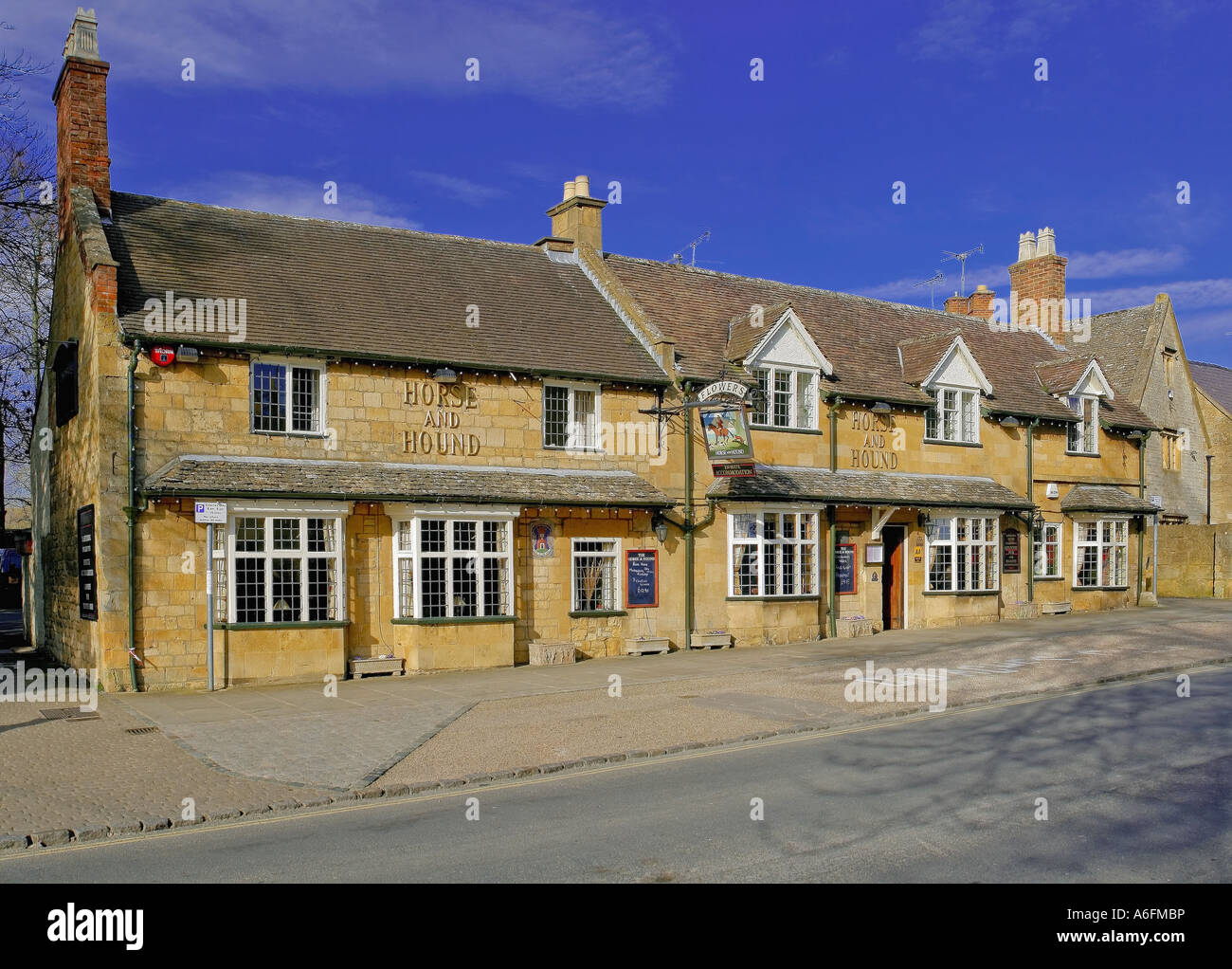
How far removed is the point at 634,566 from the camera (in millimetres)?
22391

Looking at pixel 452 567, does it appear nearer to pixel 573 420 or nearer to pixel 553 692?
pixel 553 692

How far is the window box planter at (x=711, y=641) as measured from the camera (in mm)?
22922

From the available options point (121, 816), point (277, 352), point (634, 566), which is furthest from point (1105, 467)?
point (121, 816)

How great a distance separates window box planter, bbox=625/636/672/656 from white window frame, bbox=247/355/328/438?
7.57 meters

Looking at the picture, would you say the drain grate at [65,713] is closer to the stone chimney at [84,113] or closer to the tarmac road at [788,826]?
the tarmac road at [788,826]

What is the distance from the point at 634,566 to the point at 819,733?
30.4 ft

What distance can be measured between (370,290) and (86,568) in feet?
25.0

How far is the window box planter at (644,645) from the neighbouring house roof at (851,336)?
19.0 feet

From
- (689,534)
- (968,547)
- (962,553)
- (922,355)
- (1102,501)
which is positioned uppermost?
(922,355)

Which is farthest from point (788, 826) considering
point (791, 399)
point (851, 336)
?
point (851, 336)

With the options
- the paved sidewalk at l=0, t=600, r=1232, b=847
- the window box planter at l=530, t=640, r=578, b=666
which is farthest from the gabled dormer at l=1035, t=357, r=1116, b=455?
the window box planter at l=530, t=640, r=578, b=666

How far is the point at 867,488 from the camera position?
25.4 metres

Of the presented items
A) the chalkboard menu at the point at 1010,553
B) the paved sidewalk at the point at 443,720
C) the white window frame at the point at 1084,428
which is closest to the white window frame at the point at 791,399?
the paved sidewalk at the point at 443,720

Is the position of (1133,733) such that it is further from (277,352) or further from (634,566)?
(277,352)
